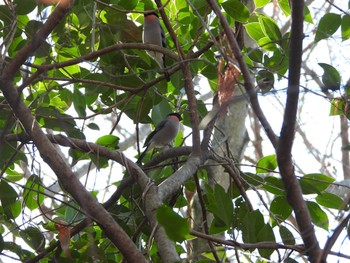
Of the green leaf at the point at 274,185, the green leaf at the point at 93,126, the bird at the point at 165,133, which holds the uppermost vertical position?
the bird at the point at 165,133

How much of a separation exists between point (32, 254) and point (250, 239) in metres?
1.05

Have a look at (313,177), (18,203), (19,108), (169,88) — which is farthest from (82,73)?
(313,177)

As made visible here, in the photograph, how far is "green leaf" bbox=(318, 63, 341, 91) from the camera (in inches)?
103

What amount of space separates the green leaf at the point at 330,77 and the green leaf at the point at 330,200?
51 cm

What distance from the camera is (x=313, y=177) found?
2.88 m

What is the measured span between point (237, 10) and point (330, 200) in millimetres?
935

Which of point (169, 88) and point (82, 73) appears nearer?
point (82, 73)

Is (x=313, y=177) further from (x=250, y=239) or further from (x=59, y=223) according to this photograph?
Result: (x=59, y=223)

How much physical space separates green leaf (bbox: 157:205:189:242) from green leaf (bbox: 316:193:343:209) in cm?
119

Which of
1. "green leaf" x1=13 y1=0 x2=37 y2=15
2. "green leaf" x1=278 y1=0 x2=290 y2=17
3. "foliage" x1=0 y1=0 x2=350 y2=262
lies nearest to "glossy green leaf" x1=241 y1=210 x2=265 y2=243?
"foliage" x1=0 y1=0 x2=350 y2=262

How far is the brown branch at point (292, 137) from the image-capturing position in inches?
66.6

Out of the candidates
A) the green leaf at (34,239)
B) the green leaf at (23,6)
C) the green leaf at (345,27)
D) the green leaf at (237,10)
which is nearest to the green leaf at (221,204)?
the green leaf at (34,239)

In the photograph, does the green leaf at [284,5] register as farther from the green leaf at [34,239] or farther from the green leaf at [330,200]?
the green leaf at [34,239]

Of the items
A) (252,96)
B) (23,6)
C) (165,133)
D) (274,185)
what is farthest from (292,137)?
(165,133)
